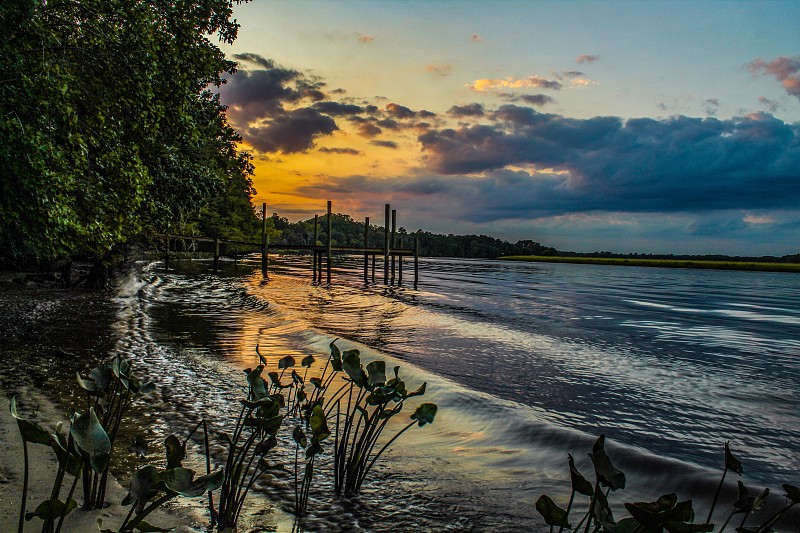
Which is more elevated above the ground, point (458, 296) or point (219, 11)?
point (219, 11)

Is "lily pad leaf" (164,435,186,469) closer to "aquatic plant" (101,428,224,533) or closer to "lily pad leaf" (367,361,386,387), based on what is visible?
"aquatic plant" (101,428,224,533)

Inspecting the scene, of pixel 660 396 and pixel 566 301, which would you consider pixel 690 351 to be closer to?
pixel 660 396

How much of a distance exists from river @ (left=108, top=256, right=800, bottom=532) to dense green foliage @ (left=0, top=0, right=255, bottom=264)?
2698 millimetres

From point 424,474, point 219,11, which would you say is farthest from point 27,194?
point 219,11

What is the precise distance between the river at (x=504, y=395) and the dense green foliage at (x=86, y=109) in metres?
2.70

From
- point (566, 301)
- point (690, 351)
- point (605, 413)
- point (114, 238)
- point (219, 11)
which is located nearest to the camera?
point (605, 413)

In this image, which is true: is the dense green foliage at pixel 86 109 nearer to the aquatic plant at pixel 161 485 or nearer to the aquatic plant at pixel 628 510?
the aquatic plant at pixel 161 485

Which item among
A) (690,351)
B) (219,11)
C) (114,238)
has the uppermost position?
(219,11)

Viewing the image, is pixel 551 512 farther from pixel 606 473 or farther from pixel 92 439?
pixel 92 439

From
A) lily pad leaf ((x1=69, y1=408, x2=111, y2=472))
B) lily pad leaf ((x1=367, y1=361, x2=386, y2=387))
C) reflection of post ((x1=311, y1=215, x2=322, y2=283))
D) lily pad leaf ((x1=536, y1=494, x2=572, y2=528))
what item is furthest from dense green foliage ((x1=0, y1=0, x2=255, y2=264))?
reflection of post ((x1=311, y1=215, x2=322, y2=283))

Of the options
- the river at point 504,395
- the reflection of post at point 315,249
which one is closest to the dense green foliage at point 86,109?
the river at point 504,395

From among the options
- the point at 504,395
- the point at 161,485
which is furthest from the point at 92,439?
the point at 504,395

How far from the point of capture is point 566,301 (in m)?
30.2

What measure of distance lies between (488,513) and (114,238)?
9.67 metres
